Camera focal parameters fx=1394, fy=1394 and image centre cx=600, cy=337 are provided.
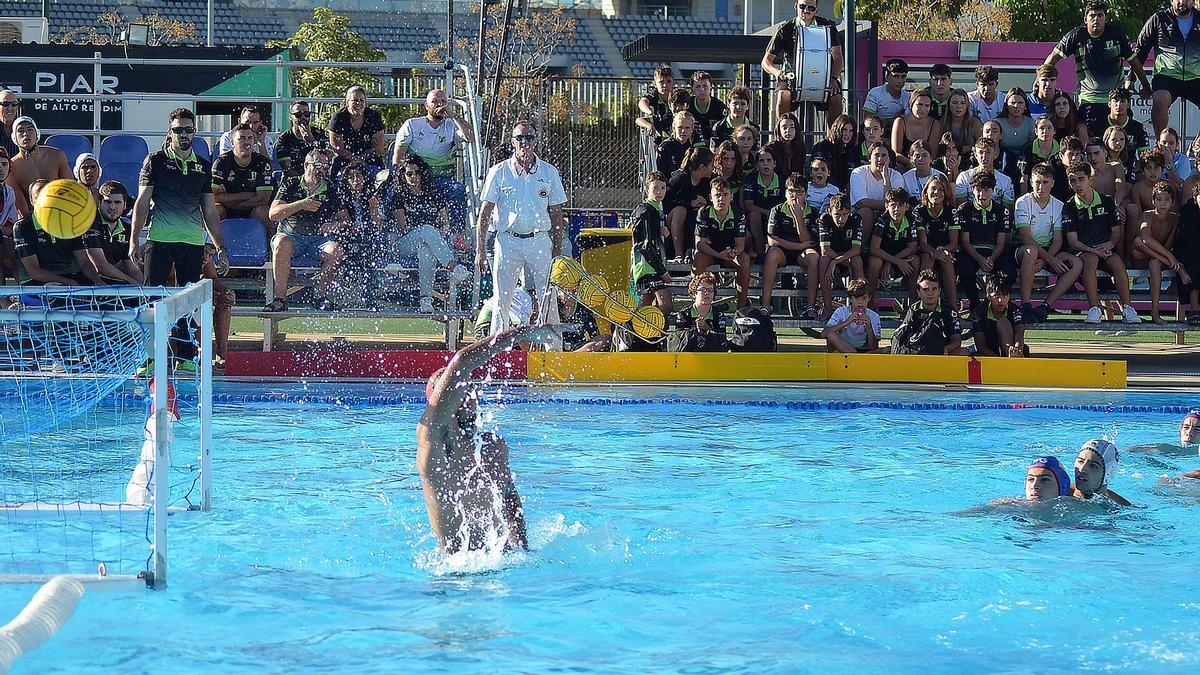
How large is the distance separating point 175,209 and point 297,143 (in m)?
2.08

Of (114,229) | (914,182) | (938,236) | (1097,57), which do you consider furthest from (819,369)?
(114,229)

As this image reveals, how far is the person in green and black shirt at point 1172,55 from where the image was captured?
13938 millimetres

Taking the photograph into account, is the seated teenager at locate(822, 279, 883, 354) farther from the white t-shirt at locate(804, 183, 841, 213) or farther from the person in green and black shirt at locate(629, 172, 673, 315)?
the person in green and black shirt at locate(629, 172, 673, 315)

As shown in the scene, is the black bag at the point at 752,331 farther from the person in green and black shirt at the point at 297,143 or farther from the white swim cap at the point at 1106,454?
the white swim cap at the point at 1106,454

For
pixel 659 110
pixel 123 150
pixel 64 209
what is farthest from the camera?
pixel 123 150

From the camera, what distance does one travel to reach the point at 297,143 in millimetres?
13242

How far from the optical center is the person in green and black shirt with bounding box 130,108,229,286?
11406mm

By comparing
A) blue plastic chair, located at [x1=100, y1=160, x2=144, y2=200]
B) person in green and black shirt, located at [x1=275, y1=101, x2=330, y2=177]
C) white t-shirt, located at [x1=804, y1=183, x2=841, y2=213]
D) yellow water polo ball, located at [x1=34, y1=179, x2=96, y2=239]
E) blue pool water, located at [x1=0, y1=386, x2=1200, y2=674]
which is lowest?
blue pool water, located at [x1=0, y1=386, x2=1200, y2=674]

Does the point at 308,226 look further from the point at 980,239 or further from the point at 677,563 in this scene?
the point at 677,563

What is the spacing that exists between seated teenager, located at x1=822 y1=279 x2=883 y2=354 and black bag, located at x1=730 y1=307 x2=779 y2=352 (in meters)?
0.53

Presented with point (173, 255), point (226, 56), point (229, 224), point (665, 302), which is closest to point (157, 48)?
point (226, 56)

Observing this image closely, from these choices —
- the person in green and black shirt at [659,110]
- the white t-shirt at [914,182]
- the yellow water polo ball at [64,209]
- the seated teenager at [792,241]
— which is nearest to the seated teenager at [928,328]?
the seated teenager at [792,241]

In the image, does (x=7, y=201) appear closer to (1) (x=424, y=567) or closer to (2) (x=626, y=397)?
(2) (x=626, y=397)

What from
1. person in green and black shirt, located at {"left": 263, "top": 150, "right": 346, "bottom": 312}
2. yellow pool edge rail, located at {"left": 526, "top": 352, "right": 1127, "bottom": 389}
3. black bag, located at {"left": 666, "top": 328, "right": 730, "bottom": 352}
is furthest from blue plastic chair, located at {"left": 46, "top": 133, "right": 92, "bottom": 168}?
black bag, located at {"left": 666, "top": 328, "right": 730, "bottom": 352}
